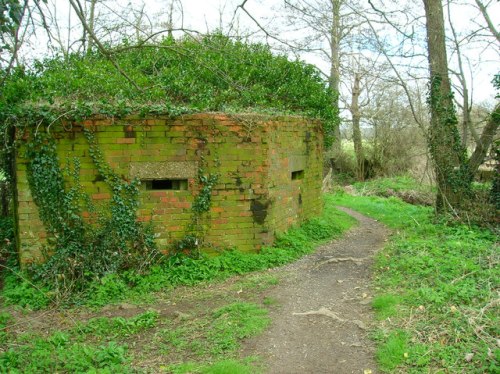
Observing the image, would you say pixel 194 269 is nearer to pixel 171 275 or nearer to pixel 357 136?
pixel 171 275

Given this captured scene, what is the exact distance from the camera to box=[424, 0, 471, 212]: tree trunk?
8758 millimetres

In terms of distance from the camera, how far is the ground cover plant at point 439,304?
157 inches

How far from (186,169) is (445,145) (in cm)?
534

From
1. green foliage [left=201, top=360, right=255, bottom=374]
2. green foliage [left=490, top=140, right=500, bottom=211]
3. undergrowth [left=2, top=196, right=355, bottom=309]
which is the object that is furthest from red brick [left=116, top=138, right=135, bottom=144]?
green foliage [left=490, top=140, right=500, bottom=211]

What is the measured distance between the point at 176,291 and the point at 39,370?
7.34 ft

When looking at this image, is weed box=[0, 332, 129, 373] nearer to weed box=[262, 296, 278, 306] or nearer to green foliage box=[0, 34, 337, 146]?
weed box=[262, 296, 278, 306]

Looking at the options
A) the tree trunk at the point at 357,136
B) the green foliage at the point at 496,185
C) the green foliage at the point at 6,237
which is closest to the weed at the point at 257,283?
the green foliage at the point at 6,237

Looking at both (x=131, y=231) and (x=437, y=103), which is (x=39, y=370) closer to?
(x=131, y=231)

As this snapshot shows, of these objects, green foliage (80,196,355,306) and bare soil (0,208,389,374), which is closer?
bare soil (0,208,389,374)

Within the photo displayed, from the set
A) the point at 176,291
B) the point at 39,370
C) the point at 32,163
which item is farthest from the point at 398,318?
the point at 32,163

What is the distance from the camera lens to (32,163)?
6.32 m

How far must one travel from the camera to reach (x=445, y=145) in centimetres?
884

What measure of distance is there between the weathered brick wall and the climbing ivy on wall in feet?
0.34

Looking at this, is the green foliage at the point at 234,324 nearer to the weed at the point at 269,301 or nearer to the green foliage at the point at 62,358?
the weed at the point at 269,301
